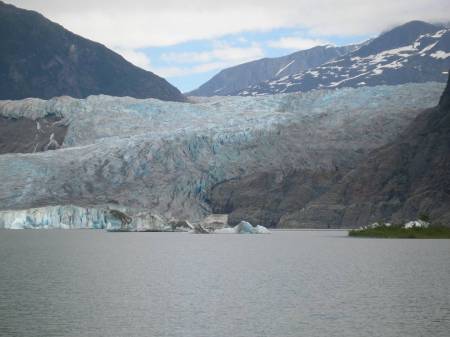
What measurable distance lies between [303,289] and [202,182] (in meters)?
71.4

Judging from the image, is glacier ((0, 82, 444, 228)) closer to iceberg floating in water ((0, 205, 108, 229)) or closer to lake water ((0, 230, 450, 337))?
iceberg floating in water ((0, 205, 108, 229))

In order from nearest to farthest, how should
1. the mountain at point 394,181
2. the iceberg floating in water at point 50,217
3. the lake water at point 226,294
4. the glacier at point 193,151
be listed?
the lake water at point 226,294, the iceberg floating in water at point 50,217, the mountain at point 394,181, the glacier at point 193,151

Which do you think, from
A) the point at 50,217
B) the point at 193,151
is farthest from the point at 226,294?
the point at 193,151

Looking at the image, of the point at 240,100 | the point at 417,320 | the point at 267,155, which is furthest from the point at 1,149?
the point at 417,320

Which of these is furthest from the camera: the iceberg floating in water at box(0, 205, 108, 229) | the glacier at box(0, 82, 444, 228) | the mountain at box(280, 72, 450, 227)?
the glacier at box(0, 82, 444, 228)

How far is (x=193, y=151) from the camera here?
10775 centimetres

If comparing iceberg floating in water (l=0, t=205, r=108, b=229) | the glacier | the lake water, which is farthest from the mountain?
the lake water

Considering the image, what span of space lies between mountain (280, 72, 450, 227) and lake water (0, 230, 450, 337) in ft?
134

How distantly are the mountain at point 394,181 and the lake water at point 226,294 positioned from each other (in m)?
41.0

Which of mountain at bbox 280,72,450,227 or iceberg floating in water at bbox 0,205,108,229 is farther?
mountain at bbox 280,72,450,227

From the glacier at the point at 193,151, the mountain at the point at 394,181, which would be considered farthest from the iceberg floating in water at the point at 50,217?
the mountain at the point at 394,181

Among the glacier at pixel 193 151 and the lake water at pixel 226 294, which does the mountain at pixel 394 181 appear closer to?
the glacier at pixel 193 151

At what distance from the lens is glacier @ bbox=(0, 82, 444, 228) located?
104750mm

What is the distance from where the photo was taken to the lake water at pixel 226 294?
25.2 meters
